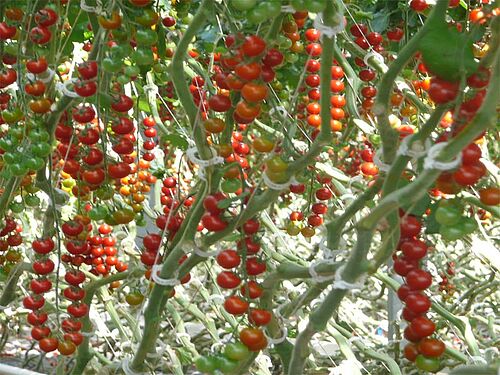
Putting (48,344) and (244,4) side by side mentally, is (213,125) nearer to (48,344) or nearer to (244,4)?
(244,4)

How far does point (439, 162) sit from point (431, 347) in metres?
0.23

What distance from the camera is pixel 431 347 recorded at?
79cm

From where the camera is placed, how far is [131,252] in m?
2.00

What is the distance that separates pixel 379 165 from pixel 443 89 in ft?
0.61

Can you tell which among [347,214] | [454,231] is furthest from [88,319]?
[454,231]

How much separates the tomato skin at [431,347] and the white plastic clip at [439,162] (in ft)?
0.71

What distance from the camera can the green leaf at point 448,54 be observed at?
676 millimetres

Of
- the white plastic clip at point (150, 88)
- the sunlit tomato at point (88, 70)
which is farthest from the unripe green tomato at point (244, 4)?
the white plastic clip at point (150, 88)

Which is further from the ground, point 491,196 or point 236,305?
point 491,196

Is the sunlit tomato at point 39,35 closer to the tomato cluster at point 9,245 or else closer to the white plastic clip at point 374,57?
the tomato cluster at point 9,245

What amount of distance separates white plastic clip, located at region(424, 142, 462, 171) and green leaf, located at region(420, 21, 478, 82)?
0.22 feet

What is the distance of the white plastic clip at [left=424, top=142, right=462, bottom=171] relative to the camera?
64cm

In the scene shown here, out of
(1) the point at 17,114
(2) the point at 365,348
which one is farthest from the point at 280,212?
(1) the point at 17,114

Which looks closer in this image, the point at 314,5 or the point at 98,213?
the point at 314,5
